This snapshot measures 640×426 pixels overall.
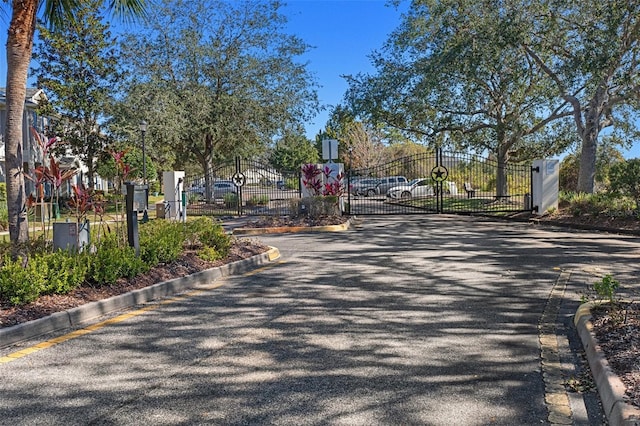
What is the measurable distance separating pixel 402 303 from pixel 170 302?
9.67ft

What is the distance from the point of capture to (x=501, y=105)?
22812mm

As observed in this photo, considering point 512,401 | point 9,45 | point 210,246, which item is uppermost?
point 9,45

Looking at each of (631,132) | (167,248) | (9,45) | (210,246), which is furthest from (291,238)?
(631,132)

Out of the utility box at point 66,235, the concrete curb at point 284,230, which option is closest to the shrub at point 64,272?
the utility box at point 66,235

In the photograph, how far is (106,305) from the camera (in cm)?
625

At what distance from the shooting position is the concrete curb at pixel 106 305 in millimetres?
5180

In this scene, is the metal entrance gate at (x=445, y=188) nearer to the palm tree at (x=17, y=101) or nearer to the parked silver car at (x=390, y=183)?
the parked silver car at (x=390, y=183)

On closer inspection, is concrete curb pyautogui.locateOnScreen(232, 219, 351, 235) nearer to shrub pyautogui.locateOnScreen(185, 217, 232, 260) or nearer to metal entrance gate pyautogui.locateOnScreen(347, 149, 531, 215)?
metal entrance gate pyautogui.locateOnScreen(347, 149, 531, 215)

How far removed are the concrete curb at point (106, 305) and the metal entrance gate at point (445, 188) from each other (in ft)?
38.7

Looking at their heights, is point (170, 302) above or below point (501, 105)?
below

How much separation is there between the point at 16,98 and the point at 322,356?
5.50 m

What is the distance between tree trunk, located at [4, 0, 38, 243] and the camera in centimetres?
697

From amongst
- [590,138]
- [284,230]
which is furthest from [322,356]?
[590,138]

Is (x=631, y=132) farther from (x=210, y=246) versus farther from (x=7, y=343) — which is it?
(x=7, y=343)
